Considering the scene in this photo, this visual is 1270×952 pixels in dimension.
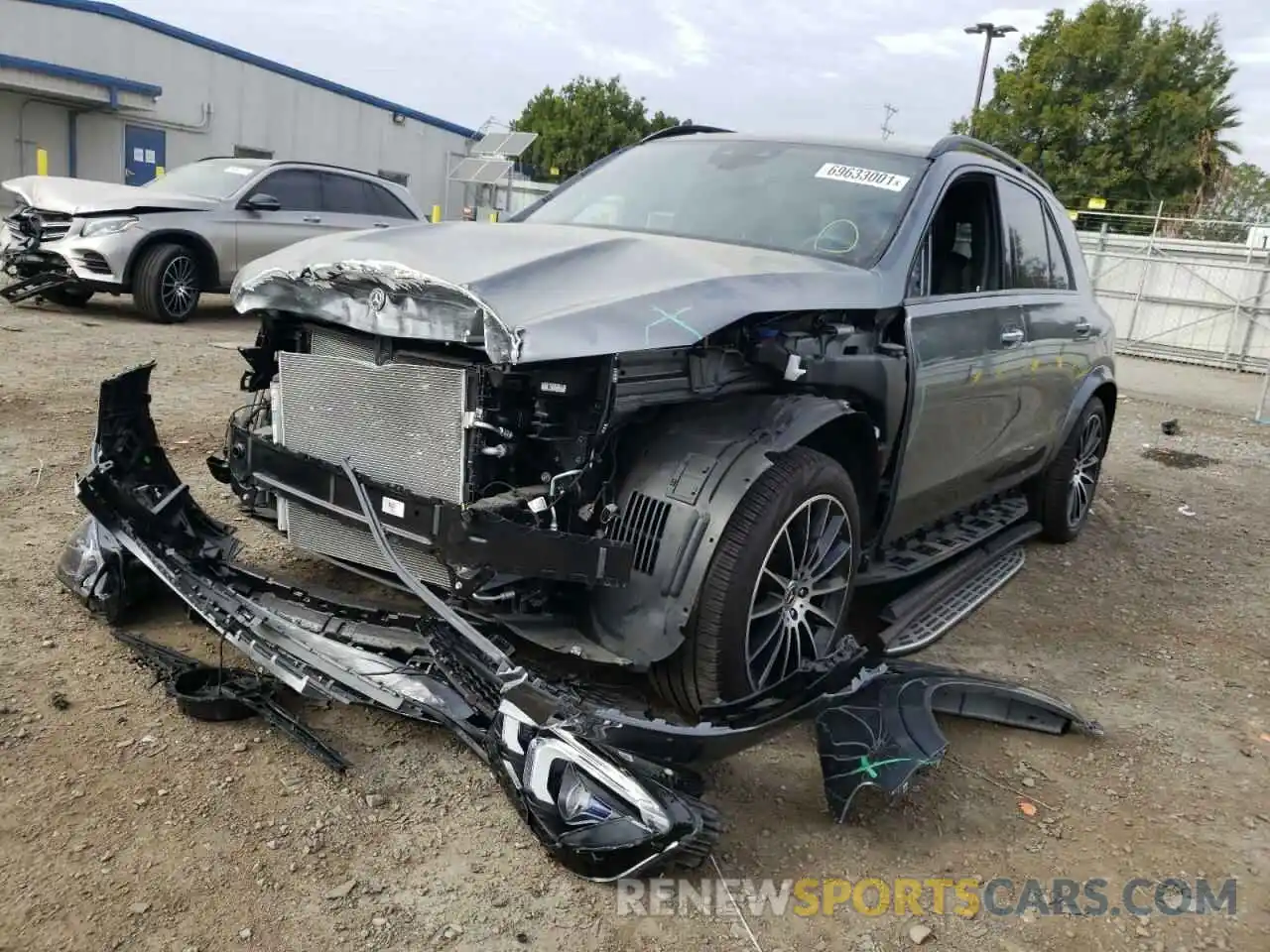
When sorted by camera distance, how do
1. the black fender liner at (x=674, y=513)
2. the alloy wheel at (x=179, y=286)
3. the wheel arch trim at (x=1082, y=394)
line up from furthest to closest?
the alloy wheel at (x=179, y=286), the wheel arch trim at (x=1082, y=394), the black fender liner at (x=674, y=513)

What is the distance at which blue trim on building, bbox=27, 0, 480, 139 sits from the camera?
63.3 ft

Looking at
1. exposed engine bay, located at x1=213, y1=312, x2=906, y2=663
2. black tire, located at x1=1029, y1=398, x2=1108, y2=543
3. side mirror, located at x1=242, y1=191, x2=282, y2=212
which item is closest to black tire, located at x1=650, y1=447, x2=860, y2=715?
exposed engine bay, located at x1=213, y1=312, x2=906, y2=663

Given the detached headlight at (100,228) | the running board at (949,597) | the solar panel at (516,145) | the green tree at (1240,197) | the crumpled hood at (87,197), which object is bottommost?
the running board at (949,597)

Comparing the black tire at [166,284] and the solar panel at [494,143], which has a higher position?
the solar panel at [494,143]

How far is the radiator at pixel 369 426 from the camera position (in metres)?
2.79

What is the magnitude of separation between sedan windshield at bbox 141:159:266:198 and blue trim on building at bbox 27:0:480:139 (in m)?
11.3

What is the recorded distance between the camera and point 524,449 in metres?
2.83

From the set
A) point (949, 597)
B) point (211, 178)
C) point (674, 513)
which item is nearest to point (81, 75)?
point (211, 178)

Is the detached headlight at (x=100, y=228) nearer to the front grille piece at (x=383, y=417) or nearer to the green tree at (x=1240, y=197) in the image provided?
the front grille piece at (x=383, y=417)

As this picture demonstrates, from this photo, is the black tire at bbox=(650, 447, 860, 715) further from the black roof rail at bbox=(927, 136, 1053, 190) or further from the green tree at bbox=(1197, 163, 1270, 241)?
the green tree at bbox=(1197, 163, 1270, 241)

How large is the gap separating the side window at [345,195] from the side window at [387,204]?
2.3 inches

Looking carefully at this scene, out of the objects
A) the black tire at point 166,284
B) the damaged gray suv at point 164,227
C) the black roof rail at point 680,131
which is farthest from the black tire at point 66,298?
the black roof rail at point 680,131

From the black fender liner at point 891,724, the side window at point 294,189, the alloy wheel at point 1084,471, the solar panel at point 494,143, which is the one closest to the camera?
the black fender liner at point 891,724

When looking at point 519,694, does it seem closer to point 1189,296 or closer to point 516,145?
point 1189,296
